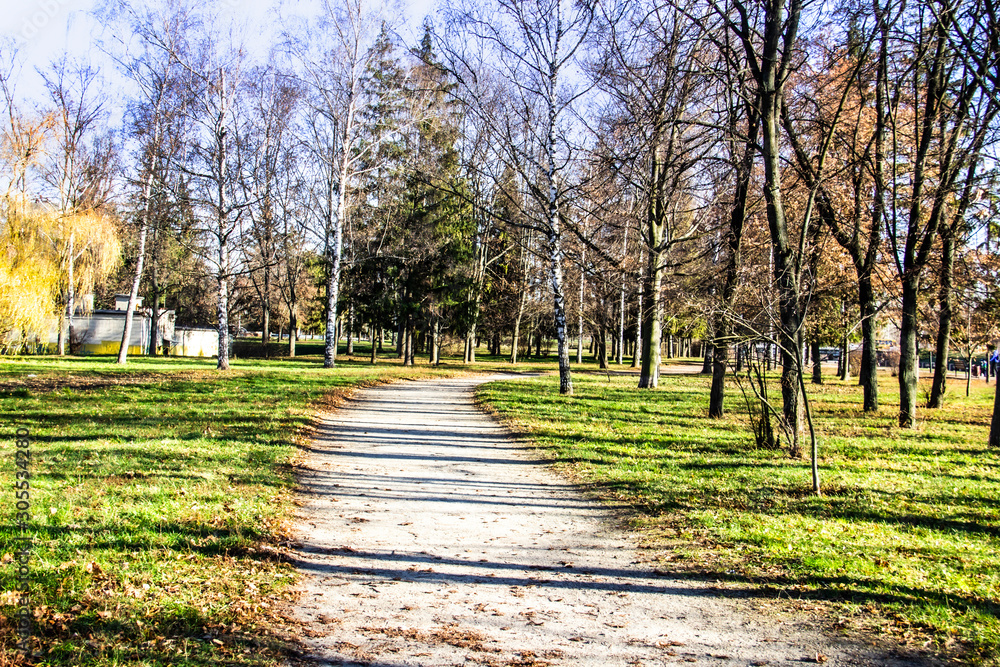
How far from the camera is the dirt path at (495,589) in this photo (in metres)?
4.02

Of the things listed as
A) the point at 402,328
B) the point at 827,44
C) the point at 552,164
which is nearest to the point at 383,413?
the point at 552,164

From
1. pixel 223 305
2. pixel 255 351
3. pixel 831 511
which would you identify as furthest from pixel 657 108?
pixel 255 351

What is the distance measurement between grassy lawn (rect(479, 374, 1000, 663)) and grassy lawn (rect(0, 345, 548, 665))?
11.2ft

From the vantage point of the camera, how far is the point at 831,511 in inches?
292

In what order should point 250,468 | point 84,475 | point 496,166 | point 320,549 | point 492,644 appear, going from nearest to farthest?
1. point 492,644
2. point 320,549
3. point 84,475
4. point 250,468
5. point 496,166

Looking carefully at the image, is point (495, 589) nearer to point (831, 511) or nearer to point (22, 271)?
point (831, 511)

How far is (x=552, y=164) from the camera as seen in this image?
20266mm

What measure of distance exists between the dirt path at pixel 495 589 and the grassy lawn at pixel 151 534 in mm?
420

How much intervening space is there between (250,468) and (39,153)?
14.3m

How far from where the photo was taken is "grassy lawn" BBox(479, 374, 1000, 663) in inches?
193

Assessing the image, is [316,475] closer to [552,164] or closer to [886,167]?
[552,164]

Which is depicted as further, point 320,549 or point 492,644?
point 320,549

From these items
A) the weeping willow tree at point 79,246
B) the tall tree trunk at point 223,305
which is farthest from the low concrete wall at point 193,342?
the tall tree trunk at point 223,305

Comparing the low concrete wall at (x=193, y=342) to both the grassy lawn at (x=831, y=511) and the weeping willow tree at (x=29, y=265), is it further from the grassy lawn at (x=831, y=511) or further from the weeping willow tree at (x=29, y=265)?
the grassy lawn at (x=831, y=511)
